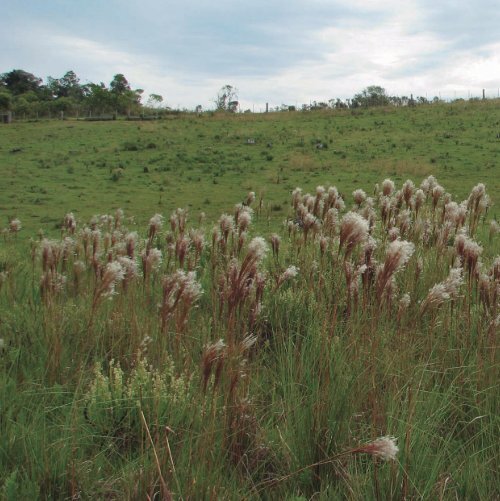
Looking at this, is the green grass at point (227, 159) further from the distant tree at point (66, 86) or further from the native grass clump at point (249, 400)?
the distant tree at point (66, 86)

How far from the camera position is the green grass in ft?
52.6

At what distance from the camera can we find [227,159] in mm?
23406

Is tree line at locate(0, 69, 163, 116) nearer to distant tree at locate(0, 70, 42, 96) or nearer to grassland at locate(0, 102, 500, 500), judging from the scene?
distant tree at locate(0, 70, 42, 96)

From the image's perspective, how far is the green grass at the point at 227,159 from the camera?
1603 centimetres

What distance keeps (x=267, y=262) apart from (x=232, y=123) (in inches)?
1138

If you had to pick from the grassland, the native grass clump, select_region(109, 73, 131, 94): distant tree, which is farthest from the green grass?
select_region(109, 73, 131, 94): distant tree

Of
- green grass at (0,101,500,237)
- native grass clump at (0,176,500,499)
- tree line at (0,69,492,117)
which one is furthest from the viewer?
tree line at (0,69,492,117)

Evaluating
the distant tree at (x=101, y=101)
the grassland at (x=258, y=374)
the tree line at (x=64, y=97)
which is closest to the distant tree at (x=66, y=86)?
the tree line at (x=64, y=97)

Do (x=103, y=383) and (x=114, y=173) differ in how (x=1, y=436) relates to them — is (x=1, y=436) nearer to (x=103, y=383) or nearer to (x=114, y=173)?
Answer: (x=103, y=383)

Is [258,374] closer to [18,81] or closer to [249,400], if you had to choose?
[249,400]

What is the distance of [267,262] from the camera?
6.41 meters

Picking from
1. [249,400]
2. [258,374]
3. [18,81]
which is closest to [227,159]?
[258,374]

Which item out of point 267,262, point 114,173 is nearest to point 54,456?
point 267,262

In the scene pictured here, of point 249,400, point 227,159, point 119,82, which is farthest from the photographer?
point 119,82
